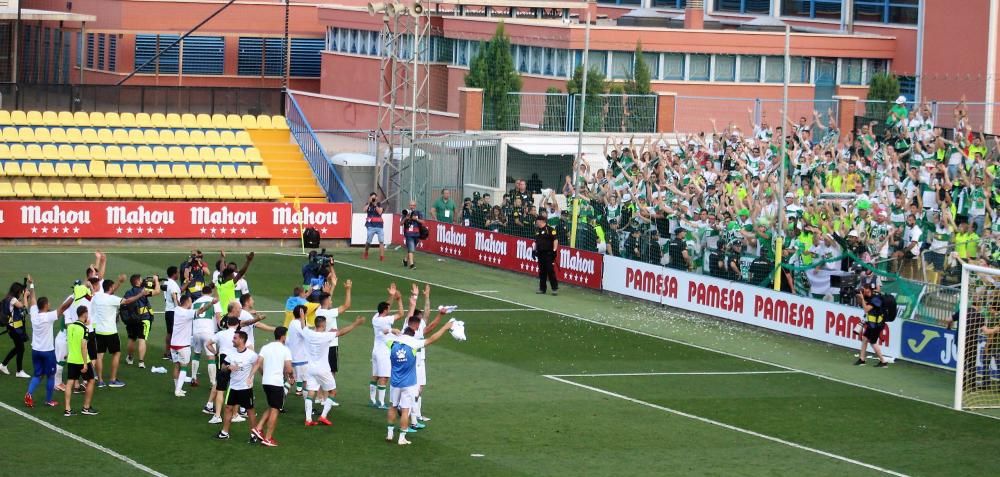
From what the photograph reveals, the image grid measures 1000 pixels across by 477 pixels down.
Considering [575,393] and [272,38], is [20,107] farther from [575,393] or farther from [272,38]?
[575,393]

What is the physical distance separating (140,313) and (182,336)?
1999 millimetres

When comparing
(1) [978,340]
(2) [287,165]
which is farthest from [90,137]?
(1) [978,340]

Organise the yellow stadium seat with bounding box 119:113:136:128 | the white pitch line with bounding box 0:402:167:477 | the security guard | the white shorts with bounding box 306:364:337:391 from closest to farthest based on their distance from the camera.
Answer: the white pitch line with bounding box 0:402:167:477, the white shorts with bounding box 306:364:337:391, the security guard, the yellow stadium seat with bounding box 119:113:136:128

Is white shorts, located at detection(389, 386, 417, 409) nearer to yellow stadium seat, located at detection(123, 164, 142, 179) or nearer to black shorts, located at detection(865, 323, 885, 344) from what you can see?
black shorts, located at detection(865, 323, 885, 344)

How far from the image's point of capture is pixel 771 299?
3206 centimetres

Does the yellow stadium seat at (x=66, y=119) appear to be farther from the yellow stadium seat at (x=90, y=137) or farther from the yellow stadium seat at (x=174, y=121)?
the yellow stadium seat at (x=174, y=121)

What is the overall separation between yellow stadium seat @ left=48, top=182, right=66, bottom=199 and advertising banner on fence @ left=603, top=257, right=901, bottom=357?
1554cm

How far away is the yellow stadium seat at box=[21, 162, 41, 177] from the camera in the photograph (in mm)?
43219

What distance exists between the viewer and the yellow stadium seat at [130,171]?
4422 centimetres

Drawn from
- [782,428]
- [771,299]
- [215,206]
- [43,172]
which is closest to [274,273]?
[215,206]

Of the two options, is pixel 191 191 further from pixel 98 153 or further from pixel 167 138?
pixel 167 138

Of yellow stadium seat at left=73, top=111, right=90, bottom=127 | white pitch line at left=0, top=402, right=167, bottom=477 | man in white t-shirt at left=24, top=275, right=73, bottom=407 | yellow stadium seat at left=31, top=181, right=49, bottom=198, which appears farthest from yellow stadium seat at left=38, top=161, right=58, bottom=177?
white pitch line at left=0, top=402, right=167, bottom=477

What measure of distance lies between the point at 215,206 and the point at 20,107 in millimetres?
8531

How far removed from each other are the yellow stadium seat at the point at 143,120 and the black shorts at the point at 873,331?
25538 millimetres
